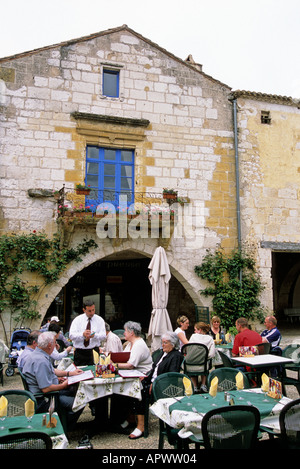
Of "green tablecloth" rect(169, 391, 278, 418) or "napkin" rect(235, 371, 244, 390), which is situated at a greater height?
"napkin" rect(235, 371, 244, 390)

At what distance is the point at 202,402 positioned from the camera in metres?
3.60

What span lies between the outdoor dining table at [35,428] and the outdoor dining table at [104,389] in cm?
95

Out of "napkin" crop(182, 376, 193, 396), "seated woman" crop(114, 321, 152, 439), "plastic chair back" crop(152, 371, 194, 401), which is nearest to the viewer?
"napkin" crop(182, 376, 193, 396)

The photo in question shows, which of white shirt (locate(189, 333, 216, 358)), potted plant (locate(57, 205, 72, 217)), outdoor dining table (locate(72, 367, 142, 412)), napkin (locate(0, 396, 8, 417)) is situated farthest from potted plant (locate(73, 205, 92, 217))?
napkin (locate(0, 396, 8, 417))

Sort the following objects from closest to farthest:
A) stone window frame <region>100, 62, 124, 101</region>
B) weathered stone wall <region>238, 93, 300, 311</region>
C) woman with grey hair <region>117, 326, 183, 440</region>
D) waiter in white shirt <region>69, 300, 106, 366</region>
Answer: woman with grey hair <region>117, 326, 183, 440</region> → waiter in white shirt <region>69, 300, 106, 366</region> → stone window frame <region>100, 62, 124, 101</region> → weathered stone wall <region>238, 93, 300, 311</region>

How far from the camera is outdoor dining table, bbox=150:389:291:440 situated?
316 cm

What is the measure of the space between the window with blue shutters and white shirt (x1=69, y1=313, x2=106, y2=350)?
15.1 ft

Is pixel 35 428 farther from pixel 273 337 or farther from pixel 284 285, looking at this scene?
pixel 284 285

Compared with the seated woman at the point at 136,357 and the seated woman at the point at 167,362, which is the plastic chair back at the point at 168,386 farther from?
the seated woman at the point at 136,357

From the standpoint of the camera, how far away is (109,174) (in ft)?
33.8

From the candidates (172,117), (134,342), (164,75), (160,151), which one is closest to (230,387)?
(134,342)

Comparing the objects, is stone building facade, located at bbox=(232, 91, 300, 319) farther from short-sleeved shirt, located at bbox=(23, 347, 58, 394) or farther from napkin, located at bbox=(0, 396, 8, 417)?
napkin, located at bbox=(0, 396, 8, 417)

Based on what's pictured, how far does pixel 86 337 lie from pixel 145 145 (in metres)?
6.46

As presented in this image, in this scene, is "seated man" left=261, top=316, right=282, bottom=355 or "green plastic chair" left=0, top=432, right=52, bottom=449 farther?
"seated man" left=261, top=316, right=282, bottom=355
